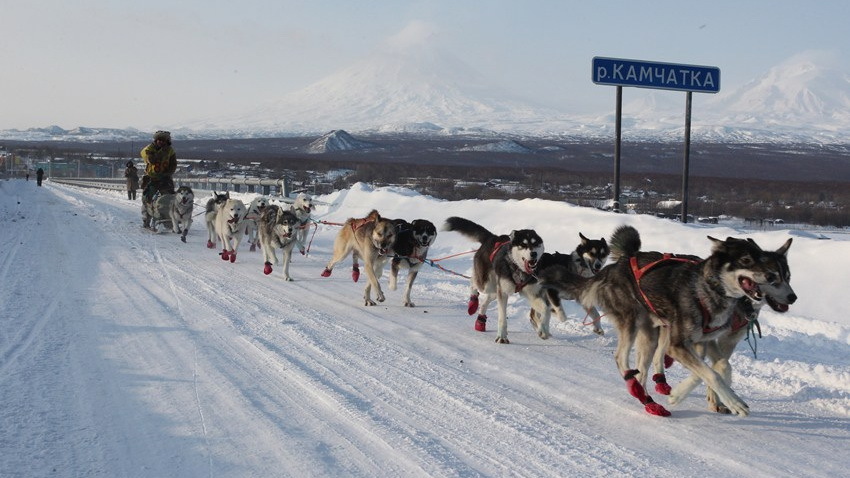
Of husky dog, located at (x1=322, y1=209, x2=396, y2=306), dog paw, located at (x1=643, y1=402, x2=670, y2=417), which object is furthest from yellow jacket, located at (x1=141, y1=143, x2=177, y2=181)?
dog paw, located at (x1=643, y1=402, x2=670, y2=417)

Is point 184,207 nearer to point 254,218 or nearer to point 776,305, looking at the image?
point 254,218

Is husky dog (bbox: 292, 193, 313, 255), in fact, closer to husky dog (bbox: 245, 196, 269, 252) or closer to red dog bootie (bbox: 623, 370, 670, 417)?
husky dog (bbox: 245, 196, 269, 252)

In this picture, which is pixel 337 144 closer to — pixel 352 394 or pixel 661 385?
pixel 352 394

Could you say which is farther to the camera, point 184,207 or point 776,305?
point 184,207

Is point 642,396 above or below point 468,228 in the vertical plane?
below

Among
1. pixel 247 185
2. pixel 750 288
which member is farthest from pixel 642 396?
pixel 247 185

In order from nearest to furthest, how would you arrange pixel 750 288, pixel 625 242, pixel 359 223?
1. pixel 750 288
2. pixel 625 242
3. pixel 359 223

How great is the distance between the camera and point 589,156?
117 meters

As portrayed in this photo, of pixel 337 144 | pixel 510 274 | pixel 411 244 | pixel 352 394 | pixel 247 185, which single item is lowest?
pixel 352 394

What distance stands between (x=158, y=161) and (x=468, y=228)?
35.4 ft

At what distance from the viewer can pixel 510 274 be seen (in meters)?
7.36

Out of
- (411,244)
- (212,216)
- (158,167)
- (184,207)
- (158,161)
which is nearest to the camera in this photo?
(411,244)

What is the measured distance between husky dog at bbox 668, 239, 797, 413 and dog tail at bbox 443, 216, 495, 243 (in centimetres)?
339

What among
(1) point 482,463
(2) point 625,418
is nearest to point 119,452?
(1) point 482,463
